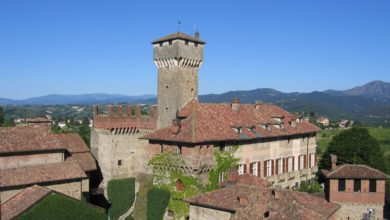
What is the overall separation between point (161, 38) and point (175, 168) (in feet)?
45.3

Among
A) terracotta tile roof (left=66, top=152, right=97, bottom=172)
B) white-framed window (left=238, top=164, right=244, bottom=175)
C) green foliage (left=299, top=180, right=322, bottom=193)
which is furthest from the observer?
green foliage (left=299, top=180, right=322, bottom=193)

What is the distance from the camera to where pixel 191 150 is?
117ft

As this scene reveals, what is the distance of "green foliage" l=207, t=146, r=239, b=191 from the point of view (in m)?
36.7

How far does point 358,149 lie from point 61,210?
119ft

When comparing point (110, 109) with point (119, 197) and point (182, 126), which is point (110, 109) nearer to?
point (119, 197)

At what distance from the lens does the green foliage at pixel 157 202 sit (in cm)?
3756

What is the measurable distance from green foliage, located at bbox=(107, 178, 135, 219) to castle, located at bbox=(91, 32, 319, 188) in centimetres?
105

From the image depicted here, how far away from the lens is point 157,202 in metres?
38.2

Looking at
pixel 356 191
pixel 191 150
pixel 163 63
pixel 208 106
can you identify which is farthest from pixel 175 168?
pixel 356 191

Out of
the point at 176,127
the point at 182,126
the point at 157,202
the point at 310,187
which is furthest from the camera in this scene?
the point at 310,187

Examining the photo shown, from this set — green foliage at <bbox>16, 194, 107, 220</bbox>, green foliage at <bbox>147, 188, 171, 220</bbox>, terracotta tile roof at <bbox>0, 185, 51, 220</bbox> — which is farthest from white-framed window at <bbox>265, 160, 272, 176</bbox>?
terracotta tile roof at <bbox>0, 185, 51, 220</bbox>

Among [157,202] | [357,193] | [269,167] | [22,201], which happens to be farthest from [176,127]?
[357,193]

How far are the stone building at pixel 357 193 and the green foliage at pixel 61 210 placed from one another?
18566mm

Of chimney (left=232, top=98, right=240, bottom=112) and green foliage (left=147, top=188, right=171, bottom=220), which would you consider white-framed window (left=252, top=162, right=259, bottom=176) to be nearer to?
chimney (left=232, top=98, right=240, bottom=112)
